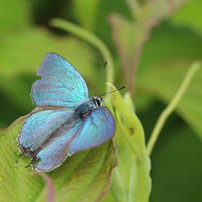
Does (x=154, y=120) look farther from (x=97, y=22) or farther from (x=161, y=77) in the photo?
(x=97, y=22)

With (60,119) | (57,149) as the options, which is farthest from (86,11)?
(57,149)

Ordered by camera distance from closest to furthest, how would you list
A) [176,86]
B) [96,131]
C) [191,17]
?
[96,131] → [176,86] → [191,17]

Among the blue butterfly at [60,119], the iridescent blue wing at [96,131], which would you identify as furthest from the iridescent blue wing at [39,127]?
the iridescent blue wing at [96,131]

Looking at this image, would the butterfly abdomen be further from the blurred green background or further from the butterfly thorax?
the blurred green background

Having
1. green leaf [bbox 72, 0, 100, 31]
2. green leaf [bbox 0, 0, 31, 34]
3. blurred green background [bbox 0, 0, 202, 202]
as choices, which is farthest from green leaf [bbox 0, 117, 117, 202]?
green leaf [bbox 0, 0, 31, 34]

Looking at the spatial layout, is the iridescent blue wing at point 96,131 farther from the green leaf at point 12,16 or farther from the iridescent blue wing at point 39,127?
the green leaf at point 12,16

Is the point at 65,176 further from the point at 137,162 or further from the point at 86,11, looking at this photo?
the point at 86,11
